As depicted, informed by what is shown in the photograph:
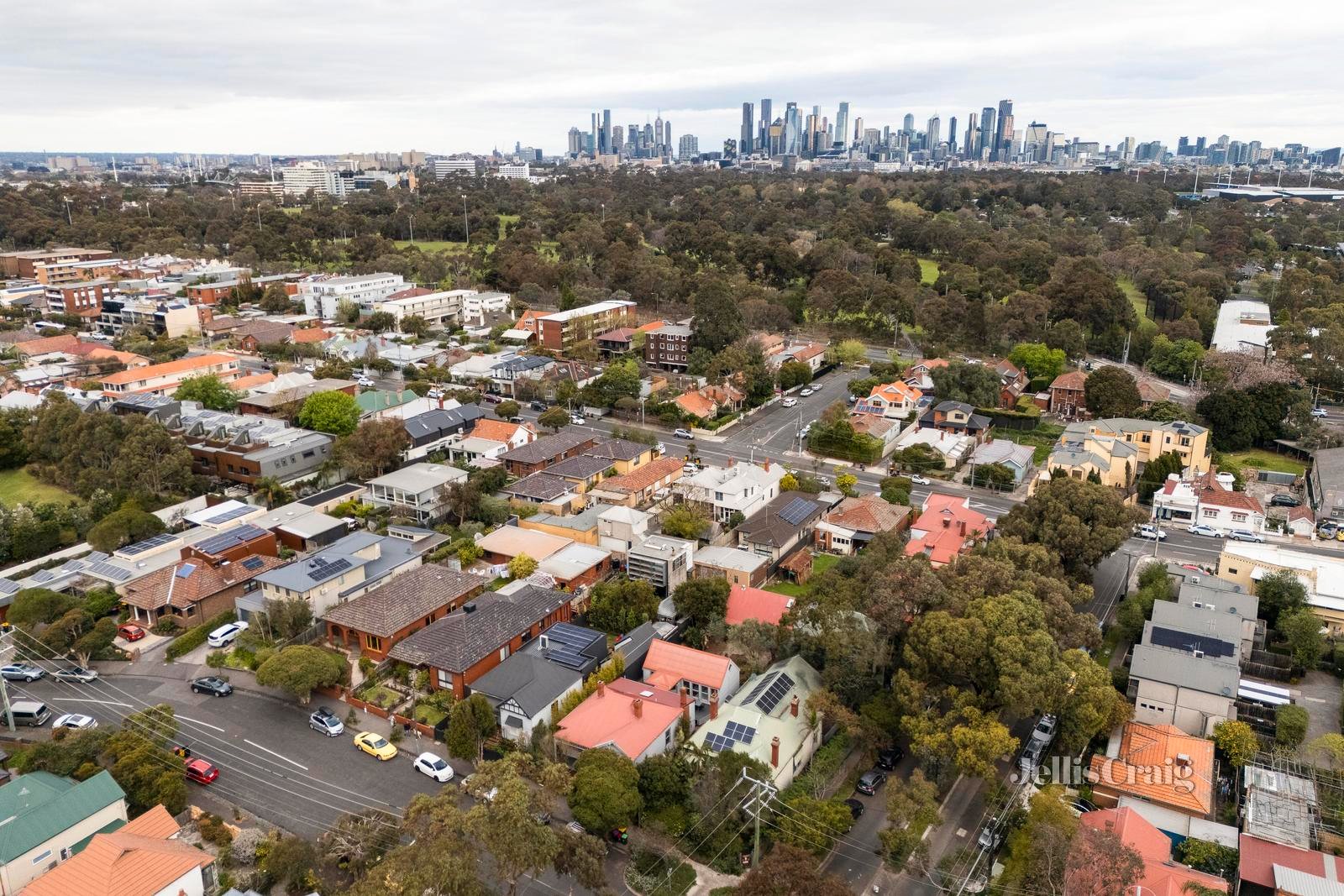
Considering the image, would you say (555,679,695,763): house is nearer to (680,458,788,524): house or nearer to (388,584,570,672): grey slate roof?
(388,584,570,672): grey slate roof

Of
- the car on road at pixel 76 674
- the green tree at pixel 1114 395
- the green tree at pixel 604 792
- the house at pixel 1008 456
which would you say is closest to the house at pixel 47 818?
the car on road at pixel 76 674

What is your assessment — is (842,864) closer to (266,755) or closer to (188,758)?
(266,755)

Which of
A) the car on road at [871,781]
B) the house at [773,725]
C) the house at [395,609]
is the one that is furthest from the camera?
the house at [395,609]

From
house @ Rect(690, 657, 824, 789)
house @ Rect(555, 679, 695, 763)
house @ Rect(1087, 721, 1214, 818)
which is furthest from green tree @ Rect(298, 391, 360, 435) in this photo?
house @ Rect(1087, 721, 1214, 818)

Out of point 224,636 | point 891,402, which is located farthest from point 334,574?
point 891,402

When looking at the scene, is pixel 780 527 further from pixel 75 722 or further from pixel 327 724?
pixel 75 722

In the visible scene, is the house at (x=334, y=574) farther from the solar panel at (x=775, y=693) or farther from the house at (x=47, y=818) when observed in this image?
the solar panel at (x=775, y=693)
